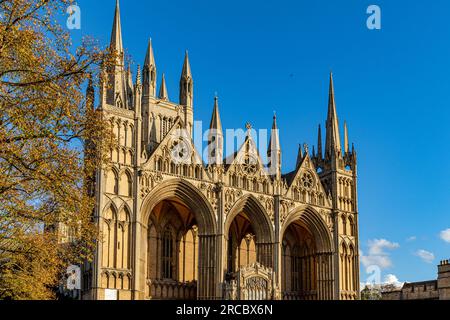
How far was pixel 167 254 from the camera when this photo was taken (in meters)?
50.6

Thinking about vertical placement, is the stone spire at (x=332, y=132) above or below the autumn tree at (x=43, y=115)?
above

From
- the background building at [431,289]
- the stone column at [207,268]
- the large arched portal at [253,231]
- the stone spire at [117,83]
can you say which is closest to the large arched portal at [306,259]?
the large arched portal at [253,231]

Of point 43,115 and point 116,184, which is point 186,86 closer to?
point 116,184

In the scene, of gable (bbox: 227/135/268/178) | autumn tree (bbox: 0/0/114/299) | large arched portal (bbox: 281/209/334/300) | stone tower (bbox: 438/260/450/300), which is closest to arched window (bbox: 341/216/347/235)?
large arched portal (bbox: 281/209/334/300)

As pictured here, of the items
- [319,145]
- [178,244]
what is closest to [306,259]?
[319,145]

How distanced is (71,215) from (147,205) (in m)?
24.7

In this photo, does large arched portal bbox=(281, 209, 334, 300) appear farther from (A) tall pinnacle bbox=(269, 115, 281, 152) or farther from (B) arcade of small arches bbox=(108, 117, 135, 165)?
(B) arcade of small arches bbox=(108, 117, 135, 165)

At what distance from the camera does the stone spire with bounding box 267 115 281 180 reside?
53031mm

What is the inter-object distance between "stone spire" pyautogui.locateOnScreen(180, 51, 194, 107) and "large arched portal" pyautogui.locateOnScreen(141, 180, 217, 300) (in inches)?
363

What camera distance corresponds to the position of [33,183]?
21.2 meters

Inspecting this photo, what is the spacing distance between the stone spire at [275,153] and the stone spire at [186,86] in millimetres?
7401

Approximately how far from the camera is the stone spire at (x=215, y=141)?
1939 inches

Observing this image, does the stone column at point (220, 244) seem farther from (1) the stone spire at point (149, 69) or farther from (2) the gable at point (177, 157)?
(1) the stone spire at point (149, 69)

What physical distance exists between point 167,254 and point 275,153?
1223 centimetres
